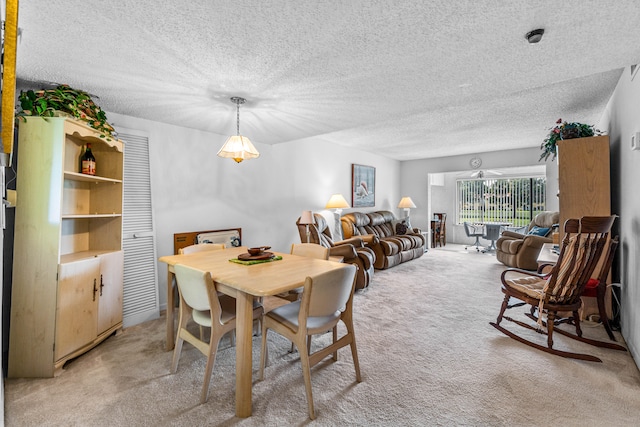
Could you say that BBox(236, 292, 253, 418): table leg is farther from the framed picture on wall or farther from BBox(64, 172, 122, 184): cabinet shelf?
the framed picture on wall

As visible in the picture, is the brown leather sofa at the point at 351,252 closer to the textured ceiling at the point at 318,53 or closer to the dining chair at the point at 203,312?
the textured ceiling at the point at 318,53

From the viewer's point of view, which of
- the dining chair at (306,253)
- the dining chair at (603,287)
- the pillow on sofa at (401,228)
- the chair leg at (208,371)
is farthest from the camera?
the pillow on sofa at (401,228)

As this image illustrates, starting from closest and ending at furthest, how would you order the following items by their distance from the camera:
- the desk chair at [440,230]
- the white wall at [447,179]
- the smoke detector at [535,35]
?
the smoke detector at [535,35], the white wall at [447,179], the desk chair at [440,230]

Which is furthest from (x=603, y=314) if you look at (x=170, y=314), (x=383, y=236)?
(x=383, y=236)

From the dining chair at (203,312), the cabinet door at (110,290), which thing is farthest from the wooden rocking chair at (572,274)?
the cabinet door at (110,290)

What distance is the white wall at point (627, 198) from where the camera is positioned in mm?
2238

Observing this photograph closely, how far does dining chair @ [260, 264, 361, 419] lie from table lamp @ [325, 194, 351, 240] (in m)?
3.27

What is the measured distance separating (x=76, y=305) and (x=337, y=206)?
12.4 feet

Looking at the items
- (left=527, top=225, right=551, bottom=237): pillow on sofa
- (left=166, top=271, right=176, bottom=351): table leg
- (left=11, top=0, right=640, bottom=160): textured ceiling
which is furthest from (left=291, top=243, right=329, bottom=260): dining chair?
(left=527, top=225, right=551, bottom=237): pillow on sofa

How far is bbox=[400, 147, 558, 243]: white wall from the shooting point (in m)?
6.08

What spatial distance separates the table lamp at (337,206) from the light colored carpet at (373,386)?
2.66 m

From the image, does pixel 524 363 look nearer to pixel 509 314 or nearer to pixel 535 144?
pixel 509 314

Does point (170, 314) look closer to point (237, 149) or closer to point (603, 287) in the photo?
point (237, 149)

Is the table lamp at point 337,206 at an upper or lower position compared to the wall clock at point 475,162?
lower
